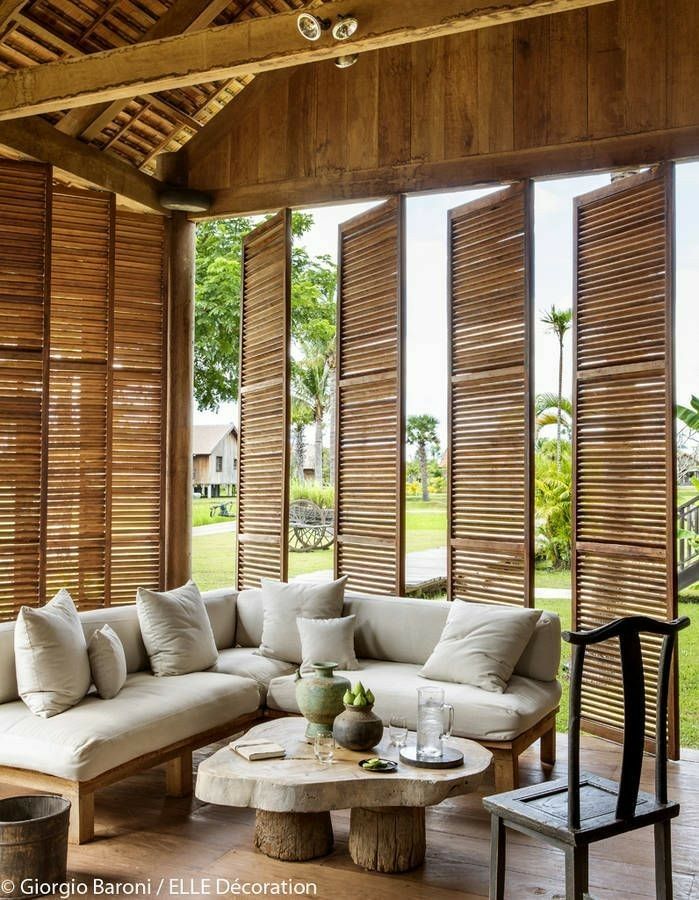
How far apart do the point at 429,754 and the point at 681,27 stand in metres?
3.75

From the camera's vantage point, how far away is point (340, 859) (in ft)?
10.5

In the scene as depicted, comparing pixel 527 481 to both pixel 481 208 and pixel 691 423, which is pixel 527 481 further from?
pixel 691 423

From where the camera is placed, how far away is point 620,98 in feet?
15.0

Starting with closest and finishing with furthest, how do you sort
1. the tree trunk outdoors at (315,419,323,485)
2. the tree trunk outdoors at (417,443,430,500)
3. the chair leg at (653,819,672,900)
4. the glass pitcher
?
the chair leg at (653,819,672,900), the glass pitcher, the tree trunk outdoors at (417,443,430,500), the tree trunk outdoors at (315,419,323,485)

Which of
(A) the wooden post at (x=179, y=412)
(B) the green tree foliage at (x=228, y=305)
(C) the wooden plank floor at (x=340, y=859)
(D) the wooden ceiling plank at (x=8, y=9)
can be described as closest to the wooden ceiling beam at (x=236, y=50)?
(D) the wooden ceiling plank at (x=8, y=9)

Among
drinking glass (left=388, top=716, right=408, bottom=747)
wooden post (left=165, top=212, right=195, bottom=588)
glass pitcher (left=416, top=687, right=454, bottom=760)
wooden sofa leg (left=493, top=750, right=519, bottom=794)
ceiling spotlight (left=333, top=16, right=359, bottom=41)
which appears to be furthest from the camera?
wooden post (left=165, top=212, right=195, bottom=588)

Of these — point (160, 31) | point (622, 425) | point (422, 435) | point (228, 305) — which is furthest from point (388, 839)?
point (228, 305)

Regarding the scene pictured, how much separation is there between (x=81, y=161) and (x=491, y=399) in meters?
2.80

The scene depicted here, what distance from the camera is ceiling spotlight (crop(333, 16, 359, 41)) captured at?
3.43m

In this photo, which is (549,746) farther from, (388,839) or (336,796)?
(336,796)

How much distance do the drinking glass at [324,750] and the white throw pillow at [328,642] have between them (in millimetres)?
1133

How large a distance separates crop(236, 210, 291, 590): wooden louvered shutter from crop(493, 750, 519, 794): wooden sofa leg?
2061mm

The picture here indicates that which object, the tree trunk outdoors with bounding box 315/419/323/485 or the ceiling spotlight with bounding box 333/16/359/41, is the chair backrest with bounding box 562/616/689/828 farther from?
the tree trunk outdoors with bounding box 315/419/323/485

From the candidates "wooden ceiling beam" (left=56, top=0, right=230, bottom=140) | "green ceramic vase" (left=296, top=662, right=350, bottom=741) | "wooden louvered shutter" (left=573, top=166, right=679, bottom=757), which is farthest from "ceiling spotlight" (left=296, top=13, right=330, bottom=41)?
"green ceramic vase" (left=296, top=662, right=350, bottom=741)
